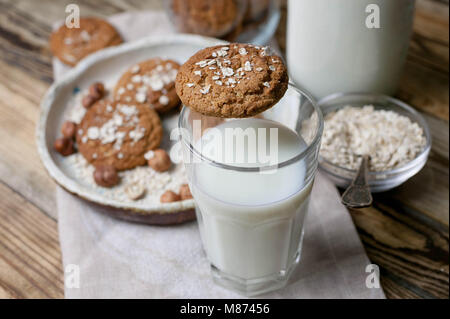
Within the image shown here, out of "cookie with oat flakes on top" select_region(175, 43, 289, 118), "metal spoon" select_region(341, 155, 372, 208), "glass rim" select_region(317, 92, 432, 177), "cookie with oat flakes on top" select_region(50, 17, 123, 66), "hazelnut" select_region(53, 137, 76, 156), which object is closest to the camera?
"cookie with oat flakes on top" select_region(175, 43, 289, 118)

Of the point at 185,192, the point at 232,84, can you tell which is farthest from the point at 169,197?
the point at 232,84

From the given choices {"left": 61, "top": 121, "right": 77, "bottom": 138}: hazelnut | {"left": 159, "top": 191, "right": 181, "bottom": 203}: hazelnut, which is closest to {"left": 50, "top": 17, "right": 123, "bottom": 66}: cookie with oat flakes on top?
{"left": 61, "top": 121, "right": 77, "bottom": 138}: hazelnut

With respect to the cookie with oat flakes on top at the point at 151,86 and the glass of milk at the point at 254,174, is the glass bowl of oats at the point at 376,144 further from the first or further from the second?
the cookie with oat flakes on top at the point at 151,86

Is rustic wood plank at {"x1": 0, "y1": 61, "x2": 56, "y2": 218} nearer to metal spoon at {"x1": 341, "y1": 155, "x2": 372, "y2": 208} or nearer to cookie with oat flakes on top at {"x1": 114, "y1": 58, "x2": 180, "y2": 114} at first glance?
cookie with oat flakes on top at {"x1": 114, "y1": 58, "x2": 180, "y2": 114}

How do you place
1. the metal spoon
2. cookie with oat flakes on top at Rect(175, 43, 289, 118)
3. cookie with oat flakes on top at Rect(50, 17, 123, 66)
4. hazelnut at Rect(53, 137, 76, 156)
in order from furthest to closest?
cookie with oat flakes on top at Rect(50, 17, 123, 66) → hazelnut at Rect(53, 137, 76, 156) → the metal spoon → cookie with oat flakes on top at Rect(175, 43, 289, 118)

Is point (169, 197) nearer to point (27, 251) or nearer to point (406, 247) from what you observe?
point (27, 251)

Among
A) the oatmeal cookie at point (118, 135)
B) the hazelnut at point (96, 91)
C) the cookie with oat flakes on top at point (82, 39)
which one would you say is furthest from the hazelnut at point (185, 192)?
the cookie with oat flakes on top at point (82, 39)
